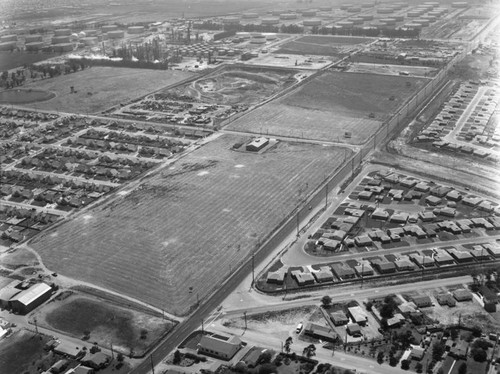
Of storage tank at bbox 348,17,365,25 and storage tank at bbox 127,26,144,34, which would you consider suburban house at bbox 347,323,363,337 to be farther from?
storage tank at bbox 127,26,144,34

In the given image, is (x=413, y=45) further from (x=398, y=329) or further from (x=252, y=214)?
(x=398, y=329)

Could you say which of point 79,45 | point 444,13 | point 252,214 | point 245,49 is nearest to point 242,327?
point 252,214

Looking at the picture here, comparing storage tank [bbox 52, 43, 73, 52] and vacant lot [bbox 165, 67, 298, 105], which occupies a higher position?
storage tank [bbox 52, 43, 73, 52]

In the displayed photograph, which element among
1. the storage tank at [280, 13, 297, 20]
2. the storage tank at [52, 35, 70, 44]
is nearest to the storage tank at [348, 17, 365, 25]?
the storage tank at [280, 13, 297, 20]

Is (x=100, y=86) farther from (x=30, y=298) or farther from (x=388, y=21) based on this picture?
(x=388, y=21)

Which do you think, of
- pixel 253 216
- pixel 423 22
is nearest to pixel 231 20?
pixel 423 22
